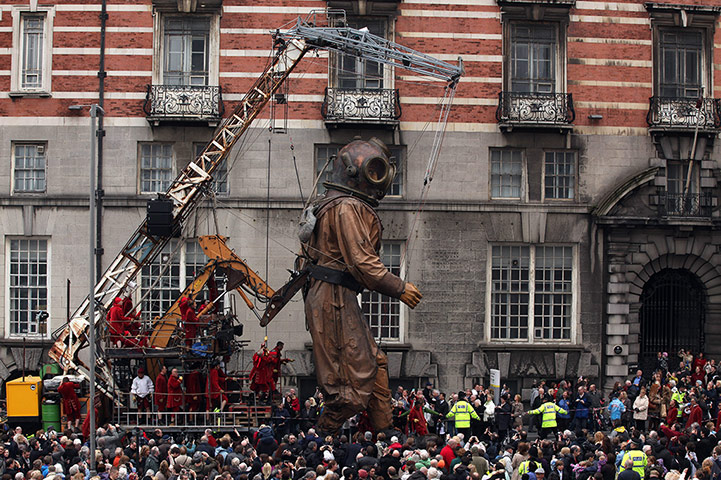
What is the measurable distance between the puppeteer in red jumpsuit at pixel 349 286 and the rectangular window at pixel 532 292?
1303cm

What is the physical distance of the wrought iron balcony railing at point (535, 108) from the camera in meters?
35.0

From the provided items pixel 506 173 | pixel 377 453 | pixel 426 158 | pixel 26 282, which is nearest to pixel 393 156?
pixel 426 158

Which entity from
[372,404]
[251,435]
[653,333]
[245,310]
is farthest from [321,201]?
[653,333]

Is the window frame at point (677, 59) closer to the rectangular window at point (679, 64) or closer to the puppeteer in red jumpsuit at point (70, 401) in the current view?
the rectangular window at point (679, 64)

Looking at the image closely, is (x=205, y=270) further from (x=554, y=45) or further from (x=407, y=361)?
(x=554, y=45)

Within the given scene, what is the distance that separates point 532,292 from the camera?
35.5 metres

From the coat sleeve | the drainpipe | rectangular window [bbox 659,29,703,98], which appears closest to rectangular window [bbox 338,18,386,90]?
the drainpipe

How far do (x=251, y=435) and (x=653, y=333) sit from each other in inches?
638

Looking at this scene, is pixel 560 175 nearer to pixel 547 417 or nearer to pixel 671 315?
pixel 671 315

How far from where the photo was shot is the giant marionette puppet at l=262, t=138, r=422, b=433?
874 inches

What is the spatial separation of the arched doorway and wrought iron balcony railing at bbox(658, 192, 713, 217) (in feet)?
6.27

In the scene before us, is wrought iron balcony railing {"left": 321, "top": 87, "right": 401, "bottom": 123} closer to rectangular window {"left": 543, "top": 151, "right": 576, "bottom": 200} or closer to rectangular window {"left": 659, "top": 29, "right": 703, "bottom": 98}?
rectangular window {"left": 543, "top": 151, "right": 576, "bottom": 200}

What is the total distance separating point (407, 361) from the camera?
34781 millimetres

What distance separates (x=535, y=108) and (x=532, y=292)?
579 cm
